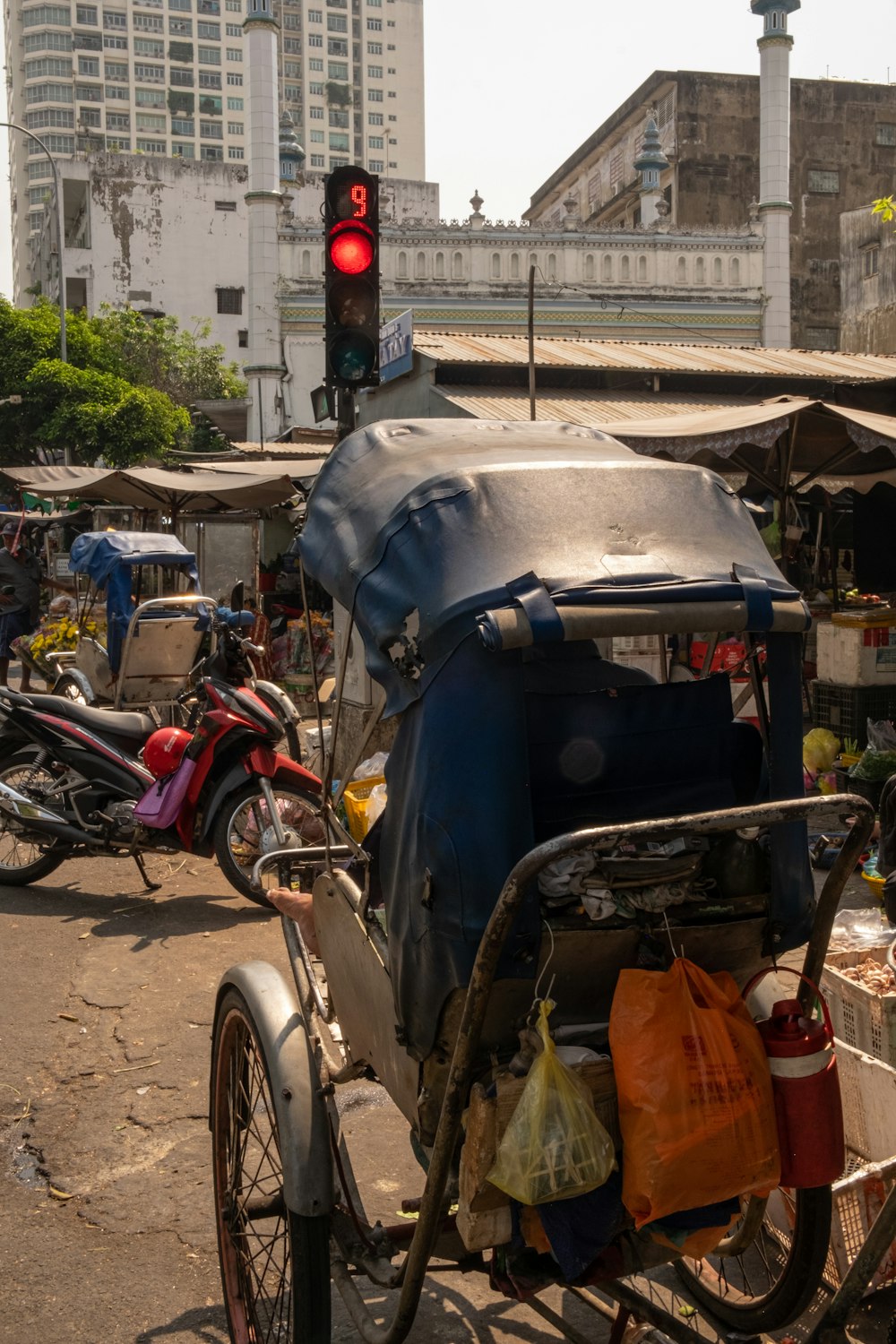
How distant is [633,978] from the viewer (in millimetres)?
A: 2088

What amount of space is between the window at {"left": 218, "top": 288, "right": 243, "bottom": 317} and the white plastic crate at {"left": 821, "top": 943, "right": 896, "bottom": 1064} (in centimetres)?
5556

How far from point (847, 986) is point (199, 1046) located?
102 inches

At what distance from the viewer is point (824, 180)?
143 ft

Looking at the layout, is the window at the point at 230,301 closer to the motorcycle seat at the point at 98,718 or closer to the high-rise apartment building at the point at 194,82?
the high-rise apartment building at the point at 194,82

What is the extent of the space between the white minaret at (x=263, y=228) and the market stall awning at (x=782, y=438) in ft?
63.6

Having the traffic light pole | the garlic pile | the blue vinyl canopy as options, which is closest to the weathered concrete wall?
the traffic light pole

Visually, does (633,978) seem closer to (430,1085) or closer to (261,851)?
(430,1085)

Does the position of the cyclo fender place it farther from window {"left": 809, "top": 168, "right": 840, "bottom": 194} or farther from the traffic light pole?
window {"left": 809, "top": 168, "right": 840, "bottom": 194}

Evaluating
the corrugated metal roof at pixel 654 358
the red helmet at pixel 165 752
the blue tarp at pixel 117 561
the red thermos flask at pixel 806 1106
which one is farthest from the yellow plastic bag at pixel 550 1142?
the corrugated metal roof at pixel 654 358

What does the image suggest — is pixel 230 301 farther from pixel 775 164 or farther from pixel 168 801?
pixel 168 801

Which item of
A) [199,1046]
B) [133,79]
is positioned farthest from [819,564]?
[133,79]

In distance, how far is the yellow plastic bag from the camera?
1927mm

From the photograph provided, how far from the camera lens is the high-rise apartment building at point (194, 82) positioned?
320 ft

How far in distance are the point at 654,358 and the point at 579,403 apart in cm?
229
